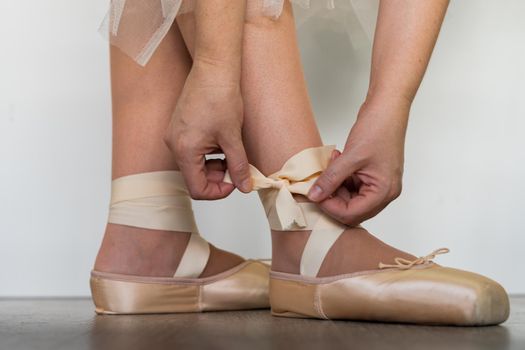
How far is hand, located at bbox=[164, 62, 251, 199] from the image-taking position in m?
0.83

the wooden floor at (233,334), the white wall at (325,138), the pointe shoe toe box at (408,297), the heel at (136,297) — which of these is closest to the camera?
the wooden floor at (233,334)

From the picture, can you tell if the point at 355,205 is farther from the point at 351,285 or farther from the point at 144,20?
the point at 144,20

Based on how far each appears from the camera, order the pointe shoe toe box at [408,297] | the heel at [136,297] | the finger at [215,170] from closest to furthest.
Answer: the pointe shoe toe box at [408,297] < the finger at [215,170] < the heel at [136,297]

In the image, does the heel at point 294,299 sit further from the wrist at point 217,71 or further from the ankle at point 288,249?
the wrist at point 217,71

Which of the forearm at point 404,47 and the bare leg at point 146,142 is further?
the bare leg at point 146,142

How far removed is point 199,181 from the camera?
2.84 feet

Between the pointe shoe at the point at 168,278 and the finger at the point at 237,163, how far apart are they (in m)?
0.19

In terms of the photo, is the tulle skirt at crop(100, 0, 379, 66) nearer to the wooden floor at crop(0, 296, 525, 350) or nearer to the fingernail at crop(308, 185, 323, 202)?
the fingernail at crop(308, 185, 323, 202)

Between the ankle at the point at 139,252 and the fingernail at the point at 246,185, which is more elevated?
the fingernail at the point at 246,185

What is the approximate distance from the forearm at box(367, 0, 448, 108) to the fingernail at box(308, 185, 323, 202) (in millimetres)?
117

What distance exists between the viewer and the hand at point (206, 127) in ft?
2.73

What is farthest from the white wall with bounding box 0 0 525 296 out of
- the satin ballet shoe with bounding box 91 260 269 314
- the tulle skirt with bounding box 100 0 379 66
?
the tulle skirt with bounding box 100 0 379 66

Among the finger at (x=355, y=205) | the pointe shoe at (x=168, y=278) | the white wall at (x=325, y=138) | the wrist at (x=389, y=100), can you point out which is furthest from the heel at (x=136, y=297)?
the white wall at (x=325, y=138)

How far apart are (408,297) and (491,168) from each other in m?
0.76
